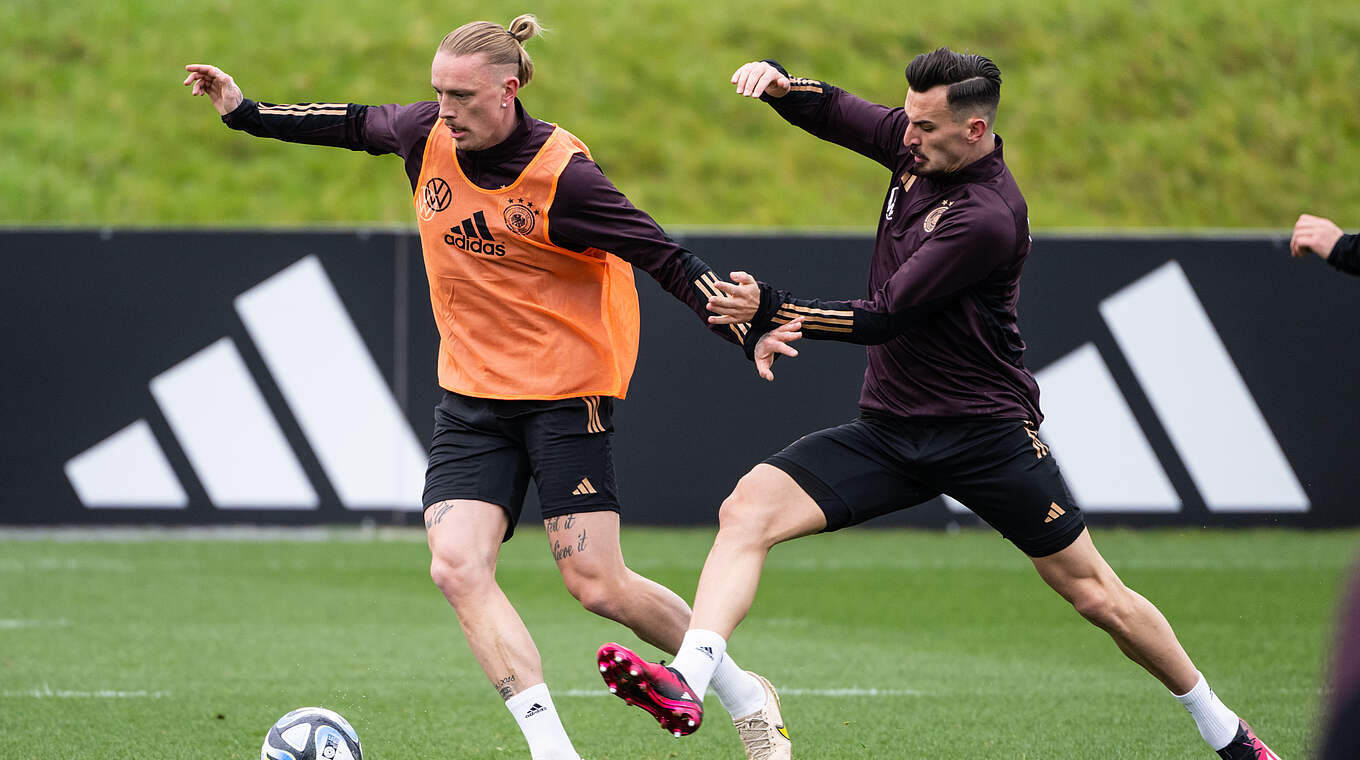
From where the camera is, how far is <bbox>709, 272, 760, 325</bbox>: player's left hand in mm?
4895

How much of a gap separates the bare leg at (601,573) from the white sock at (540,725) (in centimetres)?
37

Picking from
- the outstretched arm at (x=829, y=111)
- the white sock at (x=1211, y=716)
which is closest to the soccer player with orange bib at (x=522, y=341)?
the outstretched arm at (x=829, y=111)

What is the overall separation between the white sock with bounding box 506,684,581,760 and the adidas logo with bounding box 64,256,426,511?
7.61 m

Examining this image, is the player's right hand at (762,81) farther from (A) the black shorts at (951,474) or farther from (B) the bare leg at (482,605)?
(B) the bare leg at (482,605)

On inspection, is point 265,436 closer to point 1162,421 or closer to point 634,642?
point 634,642

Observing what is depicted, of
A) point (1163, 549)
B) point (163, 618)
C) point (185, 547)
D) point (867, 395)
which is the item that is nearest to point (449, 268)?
point (867, 395)

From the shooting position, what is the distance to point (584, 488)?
5.11 metres

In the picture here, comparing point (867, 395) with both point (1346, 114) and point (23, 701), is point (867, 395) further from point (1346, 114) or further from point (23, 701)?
point (1346, 114)

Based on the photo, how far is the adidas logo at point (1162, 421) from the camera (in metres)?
12.4

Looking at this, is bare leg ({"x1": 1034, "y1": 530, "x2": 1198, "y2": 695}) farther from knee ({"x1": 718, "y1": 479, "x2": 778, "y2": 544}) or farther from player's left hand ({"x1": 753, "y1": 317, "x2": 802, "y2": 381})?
player's left hand ({"x1": 753, "y1": 317, "x2": 802, "y2": 381})

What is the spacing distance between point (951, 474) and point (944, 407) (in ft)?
0.72

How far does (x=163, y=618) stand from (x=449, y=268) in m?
4.60

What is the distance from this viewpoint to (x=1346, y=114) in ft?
68.9

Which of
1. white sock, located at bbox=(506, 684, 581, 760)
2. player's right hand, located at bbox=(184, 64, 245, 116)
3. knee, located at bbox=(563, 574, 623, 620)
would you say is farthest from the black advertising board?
white sock, located at bbox=(506, 684, 581, 760)
